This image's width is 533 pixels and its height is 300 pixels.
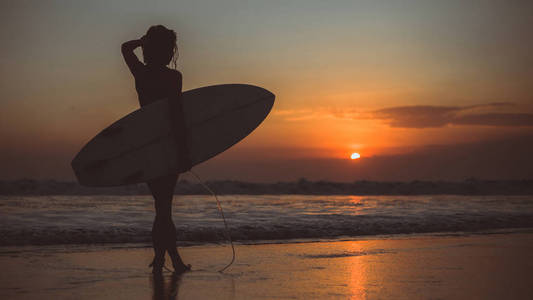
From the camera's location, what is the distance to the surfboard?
3.77m

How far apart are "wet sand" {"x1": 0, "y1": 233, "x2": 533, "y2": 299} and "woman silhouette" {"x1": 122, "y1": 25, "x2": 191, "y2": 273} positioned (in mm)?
223

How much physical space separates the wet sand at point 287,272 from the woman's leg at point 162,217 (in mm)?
179

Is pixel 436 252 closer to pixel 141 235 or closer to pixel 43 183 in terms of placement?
pixel 141 235

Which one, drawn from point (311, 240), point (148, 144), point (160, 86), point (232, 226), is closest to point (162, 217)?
point (148, 144)

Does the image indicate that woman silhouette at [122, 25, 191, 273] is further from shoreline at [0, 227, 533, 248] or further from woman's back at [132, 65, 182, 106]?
shoreline at [0, 227, 533, 248]

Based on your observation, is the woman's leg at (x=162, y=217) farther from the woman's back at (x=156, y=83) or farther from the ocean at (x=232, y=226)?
the ocean at (x=232, y=226)

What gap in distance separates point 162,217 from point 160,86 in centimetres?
90

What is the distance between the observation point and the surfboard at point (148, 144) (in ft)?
12.4

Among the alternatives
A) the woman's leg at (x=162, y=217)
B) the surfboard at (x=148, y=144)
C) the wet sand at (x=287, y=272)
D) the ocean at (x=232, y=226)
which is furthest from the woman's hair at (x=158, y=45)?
the ocean at (x=232, y=226)

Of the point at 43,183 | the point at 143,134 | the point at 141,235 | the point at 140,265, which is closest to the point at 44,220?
the point at 141,235

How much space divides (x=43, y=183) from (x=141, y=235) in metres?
17.6

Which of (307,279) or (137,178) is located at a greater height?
(137,178)

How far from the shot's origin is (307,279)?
3488 mm

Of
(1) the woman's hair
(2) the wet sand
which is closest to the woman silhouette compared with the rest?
(1) the woman's hair
